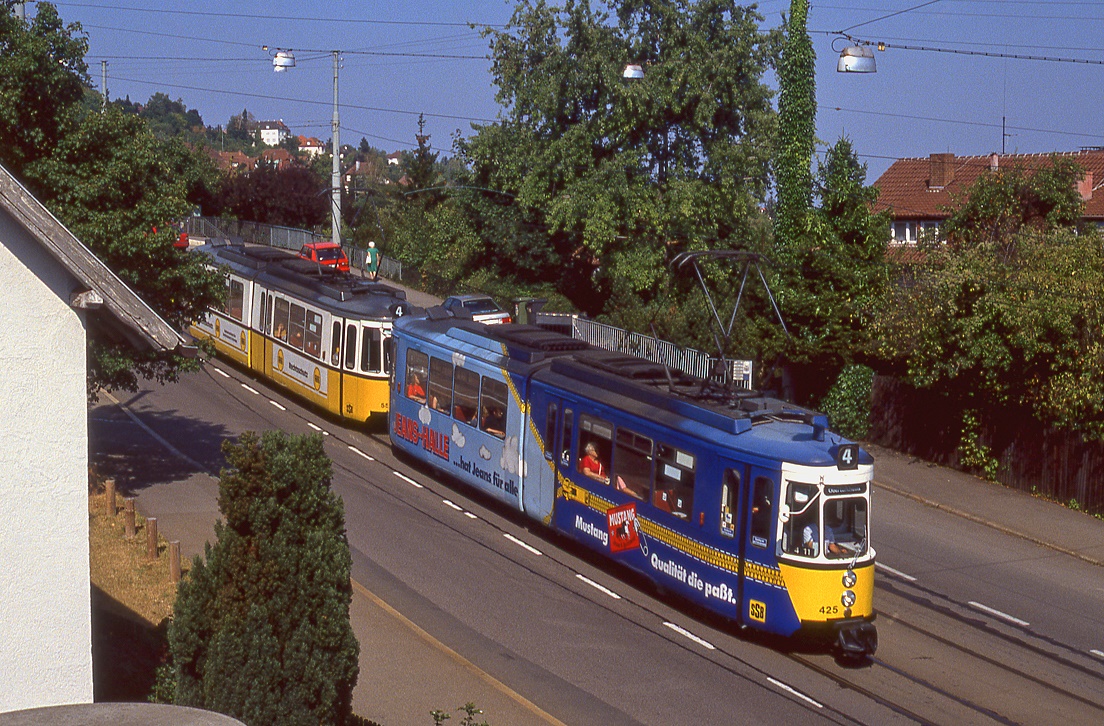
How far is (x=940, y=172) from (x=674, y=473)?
40.5 meters

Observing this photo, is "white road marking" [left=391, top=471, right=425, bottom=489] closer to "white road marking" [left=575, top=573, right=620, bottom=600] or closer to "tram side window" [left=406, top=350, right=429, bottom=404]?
"tram side window" [left=406, top=350, right=429, bottom=404]

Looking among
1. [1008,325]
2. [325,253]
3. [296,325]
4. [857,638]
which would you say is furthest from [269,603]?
[325,253]

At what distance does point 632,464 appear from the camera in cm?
1574

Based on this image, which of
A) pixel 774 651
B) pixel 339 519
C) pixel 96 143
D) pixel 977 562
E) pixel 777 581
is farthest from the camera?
pixel 977 562

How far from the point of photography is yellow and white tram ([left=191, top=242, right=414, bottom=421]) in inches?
942

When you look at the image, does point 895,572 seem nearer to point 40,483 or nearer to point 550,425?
point 550,425

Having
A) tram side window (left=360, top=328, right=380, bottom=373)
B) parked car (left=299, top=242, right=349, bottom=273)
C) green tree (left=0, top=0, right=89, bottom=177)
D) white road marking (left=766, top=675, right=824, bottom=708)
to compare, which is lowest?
white road marking (left=766, top=675, right=824, bottom=708)

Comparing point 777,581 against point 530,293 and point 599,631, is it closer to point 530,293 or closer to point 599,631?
point 599,631

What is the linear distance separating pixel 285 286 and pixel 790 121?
1508cm

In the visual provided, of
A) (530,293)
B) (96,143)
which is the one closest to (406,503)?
(96,143)

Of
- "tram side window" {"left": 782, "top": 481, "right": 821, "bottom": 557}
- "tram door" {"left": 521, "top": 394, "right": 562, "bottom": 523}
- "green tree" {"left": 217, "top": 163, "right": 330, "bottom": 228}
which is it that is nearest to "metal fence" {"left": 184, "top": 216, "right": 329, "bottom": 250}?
"green tree" {"left": 217, "top": 163, "right": 330, "bottom": 228}

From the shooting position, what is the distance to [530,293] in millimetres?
45906

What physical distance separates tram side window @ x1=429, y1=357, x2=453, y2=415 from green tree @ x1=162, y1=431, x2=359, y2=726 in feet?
34.7

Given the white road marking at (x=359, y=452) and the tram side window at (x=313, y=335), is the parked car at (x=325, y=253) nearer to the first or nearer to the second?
the tram side window at (x=313, y=335)
